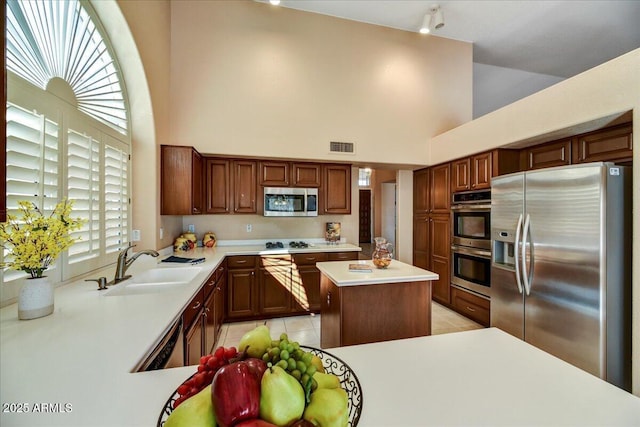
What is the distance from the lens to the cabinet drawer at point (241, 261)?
3285 millimetres

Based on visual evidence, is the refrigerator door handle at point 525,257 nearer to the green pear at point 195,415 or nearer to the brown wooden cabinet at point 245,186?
the green pear at point 195,415

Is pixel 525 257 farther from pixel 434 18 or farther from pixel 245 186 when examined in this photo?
pixel 245 186

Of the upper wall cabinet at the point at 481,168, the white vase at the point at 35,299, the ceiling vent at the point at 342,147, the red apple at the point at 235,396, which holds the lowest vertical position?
the white vase at the point at 35,299

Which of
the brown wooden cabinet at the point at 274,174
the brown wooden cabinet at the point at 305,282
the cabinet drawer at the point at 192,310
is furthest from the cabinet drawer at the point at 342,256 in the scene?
the cabinet drawer at the point at 192,310

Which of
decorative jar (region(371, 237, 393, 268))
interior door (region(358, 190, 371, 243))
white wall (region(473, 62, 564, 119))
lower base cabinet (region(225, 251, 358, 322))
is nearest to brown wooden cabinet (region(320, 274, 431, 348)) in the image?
decorative jar (region(371, 237, 393, 268))

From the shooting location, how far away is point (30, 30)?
1443mm

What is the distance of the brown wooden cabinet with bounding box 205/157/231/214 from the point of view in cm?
356

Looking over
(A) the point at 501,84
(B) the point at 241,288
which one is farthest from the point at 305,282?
(A) the point at 501,84

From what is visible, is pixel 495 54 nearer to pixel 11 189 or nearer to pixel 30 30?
pixel 30 30

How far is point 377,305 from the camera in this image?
2.10m

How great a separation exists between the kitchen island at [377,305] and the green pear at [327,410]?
153cm

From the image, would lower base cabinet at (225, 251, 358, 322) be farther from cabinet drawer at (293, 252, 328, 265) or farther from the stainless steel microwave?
A: the stainless steel microwave

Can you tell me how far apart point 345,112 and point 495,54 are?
284 centimetres

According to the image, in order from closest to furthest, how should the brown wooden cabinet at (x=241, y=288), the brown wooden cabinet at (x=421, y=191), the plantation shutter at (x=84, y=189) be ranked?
the plantation shutter at (x=84, y=189), the brown wooden cabinet at (x=241, y=288), the brown wooden cabinet at (x=421, y=191)
